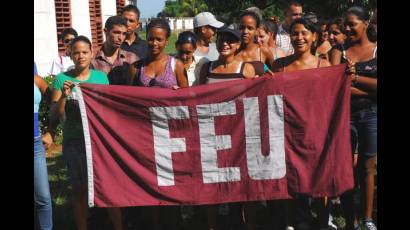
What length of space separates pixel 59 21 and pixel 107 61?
9.13 m

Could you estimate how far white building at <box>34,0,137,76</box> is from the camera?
12516 mm

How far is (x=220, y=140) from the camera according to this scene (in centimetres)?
490

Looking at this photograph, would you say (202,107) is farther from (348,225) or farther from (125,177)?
(348,225)

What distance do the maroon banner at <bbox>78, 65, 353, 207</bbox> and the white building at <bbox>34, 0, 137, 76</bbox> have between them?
24.9 ft

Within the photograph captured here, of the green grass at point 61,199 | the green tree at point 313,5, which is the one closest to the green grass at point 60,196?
the green grass at point 61,199

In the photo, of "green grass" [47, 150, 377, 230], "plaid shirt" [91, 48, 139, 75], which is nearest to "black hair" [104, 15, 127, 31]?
"plaid shirt" [91, 48, 139, 75]

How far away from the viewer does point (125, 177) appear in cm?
493

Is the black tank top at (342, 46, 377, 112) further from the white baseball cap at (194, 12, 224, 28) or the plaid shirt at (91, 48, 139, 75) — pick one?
the plaid shirt at (91, 48, 139, 75)
